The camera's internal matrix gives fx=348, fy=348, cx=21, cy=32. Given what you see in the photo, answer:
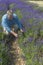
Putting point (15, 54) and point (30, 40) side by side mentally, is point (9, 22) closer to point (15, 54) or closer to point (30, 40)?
point (15, 54)

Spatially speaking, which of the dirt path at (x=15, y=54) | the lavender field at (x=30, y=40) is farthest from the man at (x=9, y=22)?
the dirt path at (x=15, y=54)

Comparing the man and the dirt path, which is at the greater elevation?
the man

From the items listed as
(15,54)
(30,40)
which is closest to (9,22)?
(15,54)

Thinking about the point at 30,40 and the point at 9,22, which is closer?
the point at 30,40

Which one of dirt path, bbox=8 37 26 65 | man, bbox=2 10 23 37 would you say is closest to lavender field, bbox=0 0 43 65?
dirt path, bbox=8 37 26 65

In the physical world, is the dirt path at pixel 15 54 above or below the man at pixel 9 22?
below

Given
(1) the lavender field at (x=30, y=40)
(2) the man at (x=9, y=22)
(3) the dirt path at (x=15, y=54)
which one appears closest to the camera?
(1) the lavender field at (x=30, y=40)

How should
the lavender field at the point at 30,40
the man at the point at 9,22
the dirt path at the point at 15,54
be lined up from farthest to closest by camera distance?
the man at the point at 9,22 < the dirt path at the point at 15,54 < the lavender field at the point at 30,40

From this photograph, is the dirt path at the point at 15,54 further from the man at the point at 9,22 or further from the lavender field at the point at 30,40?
the man at the point at 9,22

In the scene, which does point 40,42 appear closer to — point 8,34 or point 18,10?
point 8,34

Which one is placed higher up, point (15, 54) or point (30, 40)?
point (30, 40)

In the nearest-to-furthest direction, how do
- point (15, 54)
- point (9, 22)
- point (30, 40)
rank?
point (30, 40)
point (15, 54)
point (9, 22)

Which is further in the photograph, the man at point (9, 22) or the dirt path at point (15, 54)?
the man at point (9, 22)

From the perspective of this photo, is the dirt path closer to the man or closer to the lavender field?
the lavender field
